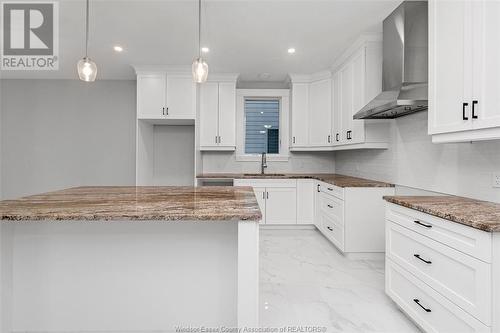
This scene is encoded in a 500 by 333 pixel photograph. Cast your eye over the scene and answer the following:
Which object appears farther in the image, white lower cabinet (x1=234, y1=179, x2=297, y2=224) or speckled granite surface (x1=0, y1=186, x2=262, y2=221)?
white lower cabinet (x1=234, y1=179, x2=297, y2=224)

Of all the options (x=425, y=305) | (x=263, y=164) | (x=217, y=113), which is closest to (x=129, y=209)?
(x=425, y=305)

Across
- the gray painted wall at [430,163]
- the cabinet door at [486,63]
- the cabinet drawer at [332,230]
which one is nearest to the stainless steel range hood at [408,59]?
the gray painted wall at [430,163]

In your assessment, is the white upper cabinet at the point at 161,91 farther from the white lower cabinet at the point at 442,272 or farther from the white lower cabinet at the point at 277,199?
the white lower cabinet at the point at 442,272

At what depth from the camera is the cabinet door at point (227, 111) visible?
178 inches

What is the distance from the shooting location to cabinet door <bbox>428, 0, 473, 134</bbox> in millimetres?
1708

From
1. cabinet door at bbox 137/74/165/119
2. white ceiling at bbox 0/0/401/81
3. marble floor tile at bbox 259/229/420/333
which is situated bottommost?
marble floor tile at bbox 259/229/420/333

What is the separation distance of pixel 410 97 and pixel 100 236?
8.26ft

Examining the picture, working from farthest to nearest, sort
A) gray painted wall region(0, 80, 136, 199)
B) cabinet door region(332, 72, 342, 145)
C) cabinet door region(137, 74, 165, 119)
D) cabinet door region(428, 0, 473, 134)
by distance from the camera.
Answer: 1. gray painted wall region(0, 80, 136, 199)
2. cabinet door region(137, 74, 165, 119)
3. cabinet door region(332, 72, 342, 145)
4. cabinet door region(428, 0, 473, 134)

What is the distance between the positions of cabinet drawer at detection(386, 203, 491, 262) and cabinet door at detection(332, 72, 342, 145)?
2.07m

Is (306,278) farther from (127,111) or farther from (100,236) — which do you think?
(127,111)

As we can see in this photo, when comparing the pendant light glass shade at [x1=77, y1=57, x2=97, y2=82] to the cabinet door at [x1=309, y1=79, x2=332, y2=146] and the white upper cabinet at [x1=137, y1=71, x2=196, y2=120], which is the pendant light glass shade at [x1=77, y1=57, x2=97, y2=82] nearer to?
the white upper cabinet at [x1=137, y1=71, x2=196, y2=120]

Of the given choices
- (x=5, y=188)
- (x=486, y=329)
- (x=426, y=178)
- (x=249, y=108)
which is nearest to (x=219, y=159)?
(x=249, y=108)

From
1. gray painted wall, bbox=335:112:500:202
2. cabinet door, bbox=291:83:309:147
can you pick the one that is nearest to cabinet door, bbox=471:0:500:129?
gray painted wall, bbox=335:112:500:202

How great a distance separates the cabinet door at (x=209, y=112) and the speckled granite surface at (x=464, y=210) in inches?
121
